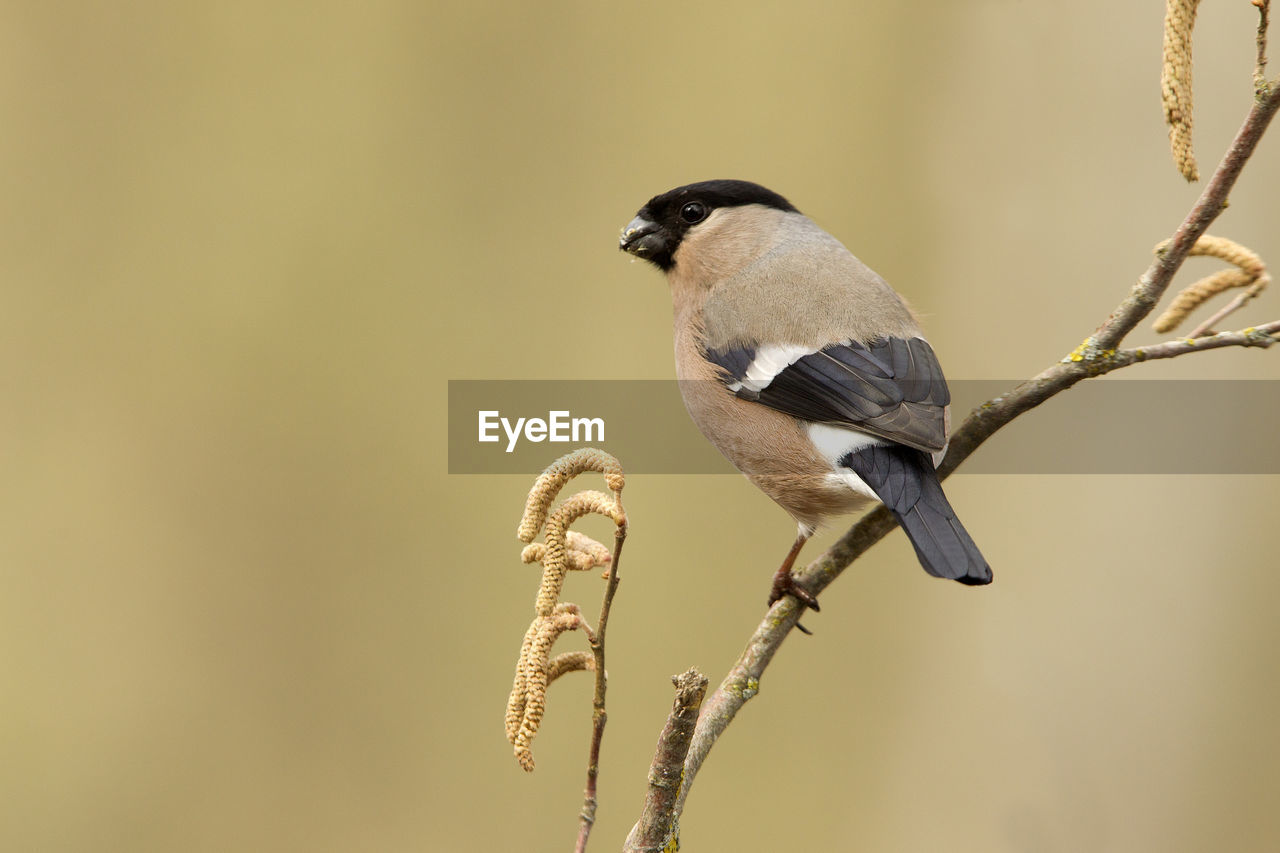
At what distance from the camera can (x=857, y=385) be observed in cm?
168

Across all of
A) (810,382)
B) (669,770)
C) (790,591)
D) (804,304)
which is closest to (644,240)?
(804,304)

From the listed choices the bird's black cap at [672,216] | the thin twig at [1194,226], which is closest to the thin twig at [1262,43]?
the thin twig at [1194,226]

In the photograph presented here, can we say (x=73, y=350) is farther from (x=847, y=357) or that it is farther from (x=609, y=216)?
(x=847, y=357)

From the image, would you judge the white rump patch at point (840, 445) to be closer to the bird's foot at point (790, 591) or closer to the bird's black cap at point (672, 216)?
the bird's foot at point (790, 591)

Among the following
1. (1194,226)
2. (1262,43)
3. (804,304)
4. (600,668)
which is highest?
(1262,43)

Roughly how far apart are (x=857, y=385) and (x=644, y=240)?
617mm

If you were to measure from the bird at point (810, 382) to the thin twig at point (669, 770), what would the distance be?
0.49m

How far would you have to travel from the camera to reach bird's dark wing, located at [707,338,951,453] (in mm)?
1596

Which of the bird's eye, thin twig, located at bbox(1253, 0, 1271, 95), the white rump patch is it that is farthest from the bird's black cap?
thin twig, located at bbox(1253, 0, 1271, 95)

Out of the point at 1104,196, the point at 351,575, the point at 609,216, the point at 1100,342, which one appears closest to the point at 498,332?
the point at 609,216

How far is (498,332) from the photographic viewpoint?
11.1 ft

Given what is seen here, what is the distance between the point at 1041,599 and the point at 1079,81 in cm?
137

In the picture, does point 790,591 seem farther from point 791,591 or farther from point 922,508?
point 922,508

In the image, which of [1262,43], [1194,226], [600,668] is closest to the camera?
[600,668]
